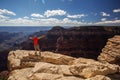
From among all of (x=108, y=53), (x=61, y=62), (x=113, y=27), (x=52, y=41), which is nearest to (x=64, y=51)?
(x=52, y=41)

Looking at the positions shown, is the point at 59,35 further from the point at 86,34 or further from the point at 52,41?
the point at 86,34

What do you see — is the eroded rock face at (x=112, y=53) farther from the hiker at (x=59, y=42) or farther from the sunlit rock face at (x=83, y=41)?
the hiker at (x=59, y=42)

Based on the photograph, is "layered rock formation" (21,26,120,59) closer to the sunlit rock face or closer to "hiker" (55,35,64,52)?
the sunlit rock face

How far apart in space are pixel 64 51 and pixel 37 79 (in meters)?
75.2

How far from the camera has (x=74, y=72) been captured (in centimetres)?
1085

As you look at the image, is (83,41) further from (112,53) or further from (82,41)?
(112,53)

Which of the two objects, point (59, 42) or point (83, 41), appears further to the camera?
point (59, 42)

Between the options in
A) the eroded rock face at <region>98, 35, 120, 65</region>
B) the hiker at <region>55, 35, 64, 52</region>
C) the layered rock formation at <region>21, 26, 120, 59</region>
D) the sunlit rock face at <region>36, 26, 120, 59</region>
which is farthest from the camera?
the hiker at <region>55, 35, 64, 52</region>

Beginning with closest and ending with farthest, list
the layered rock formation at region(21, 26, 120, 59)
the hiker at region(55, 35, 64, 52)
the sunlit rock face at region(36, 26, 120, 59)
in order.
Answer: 1. the sunlit rock face at region(36, 26, 120, 59)
2. the layered rock formation at region(21, 26, 120, 59)
3. the hiker at region(55, 35, 64, 52)

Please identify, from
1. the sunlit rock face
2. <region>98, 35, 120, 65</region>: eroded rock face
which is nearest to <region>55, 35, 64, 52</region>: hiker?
the sunlit rock face

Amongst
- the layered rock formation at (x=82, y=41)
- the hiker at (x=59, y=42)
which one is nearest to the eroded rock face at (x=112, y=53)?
the layered rock formation at (x=82, y=41)

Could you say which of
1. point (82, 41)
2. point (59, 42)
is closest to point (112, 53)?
point (82, 41)

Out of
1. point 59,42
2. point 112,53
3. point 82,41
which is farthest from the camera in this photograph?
point 59,42

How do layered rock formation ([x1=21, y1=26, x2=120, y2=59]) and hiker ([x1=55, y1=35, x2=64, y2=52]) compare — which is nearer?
layered rock formation ([x1=21, y1=26, x2=120, y2=59])
